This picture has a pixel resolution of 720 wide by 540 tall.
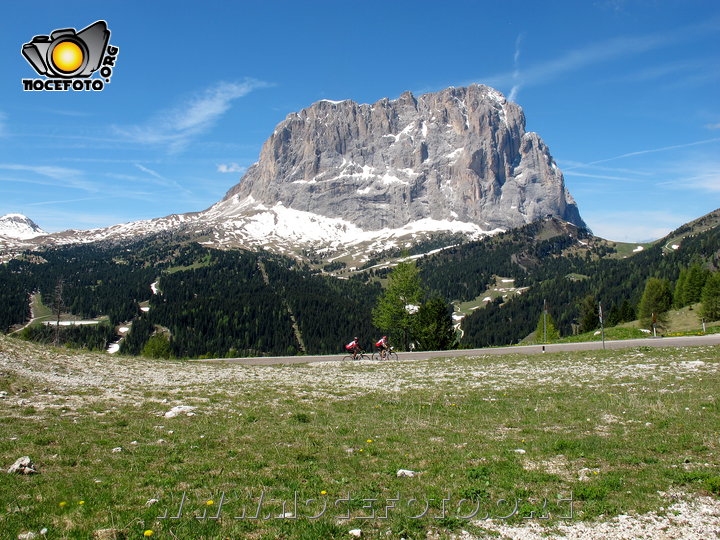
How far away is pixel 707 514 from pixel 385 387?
1824 cm

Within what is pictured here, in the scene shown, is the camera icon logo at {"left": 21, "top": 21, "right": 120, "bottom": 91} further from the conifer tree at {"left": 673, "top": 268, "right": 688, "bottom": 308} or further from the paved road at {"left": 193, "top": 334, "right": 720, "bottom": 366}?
the conifer tree at {"left": 673, "top": 268, "right": 688, "bottom": 308}

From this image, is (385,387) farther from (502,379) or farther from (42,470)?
(42,470)

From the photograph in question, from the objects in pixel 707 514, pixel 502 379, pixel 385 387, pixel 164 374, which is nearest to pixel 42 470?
pixel 707 514

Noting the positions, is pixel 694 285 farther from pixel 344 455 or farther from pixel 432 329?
pixel 344 455

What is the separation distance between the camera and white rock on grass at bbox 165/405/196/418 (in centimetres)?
1627

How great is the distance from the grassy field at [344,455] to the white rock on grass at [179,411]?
1.27 feet

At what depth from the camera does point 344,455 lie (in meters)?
11.7

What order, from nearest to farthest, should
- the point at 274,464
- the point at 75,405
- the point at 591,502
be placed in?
the point at 591,502, the point at 274,464, the point at 75,405

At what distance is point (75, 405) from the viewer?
17.3 meters

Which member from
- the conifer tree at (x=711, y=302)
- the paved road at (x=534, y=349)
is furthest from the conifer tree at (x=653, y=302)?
the paved road at (x=534, y=349)

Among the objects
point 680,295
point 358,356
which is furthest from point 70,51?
point 680,295

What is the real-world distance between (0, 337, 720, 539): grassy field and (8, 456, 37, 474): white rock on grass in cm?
29

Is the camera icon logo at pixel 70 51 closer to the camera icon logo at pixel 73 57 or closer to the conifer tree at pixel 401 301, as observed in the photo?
the camera icon logo at pixel 73 57

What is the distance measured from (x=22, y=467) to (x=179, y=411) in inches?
280
